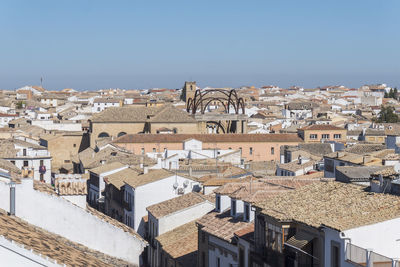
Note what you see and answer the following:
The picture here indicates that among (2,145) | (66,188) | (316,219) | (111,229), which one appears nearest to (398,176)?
(316,219)

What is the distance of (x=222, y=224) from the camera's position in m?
23.2

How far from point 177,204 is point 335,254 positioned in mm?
15262

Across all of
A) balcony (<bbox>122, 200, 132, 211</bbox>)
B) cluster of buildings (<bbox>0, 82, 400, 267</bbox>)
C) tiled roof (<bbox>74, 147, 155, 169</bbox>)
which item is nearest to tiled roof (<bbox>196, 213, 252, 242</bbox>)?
cluster of buildings (<bbox>0, 82, 400, 267</bbox>)

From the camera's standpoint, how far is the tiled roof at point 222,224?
2169cm

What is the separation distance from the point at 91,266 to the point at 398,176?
621 cm

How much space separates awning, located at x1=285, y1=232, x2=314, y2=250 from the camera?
635 inches

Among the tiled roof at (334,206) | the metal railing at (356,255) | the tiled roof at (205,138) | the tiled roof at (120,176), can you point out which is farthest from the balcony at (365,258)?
the tiled roof at (205,138)

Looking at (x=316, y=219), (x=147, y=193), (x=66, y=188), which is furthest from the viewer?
(x=147, y=193)

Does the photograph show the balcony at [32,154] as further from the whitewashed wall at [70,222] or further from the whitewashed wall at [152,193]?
the whitewashed wall at [70,222]

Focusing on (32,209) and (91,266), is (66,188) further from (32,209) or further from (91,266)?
(91,266)

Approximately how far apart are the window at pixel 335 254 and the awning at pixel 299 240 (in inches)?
35.4

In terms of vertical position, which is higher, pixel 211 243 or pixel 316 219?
pixel 316 219

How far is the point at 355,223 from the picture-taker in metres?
14.8

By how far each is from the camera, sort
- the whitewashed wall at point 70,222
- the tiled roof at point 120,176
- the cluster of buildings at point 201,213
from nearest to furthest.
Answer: the cluster of buildings at point 201,213, the whitewashed wall at point 70,222, the tiled roof at point 120,176
